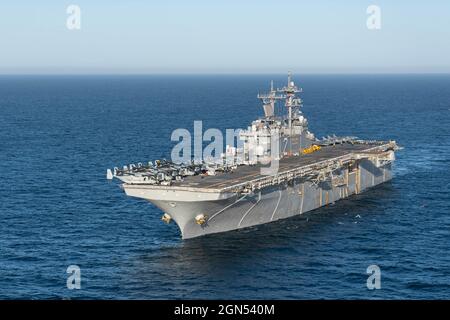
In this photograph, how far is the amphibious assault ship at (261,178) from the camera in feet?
150

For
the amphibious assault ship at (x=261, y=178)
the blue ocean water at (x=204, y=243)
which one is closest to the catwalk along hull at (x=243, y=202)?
the amphibious assault ship at (x=261, y=178)

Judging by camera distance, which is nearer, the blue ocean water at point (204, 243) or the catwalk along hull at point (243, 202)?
the blue ocean water at point (204, 243)

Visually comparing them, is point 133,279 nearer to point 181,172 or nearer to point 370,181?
point 181,172

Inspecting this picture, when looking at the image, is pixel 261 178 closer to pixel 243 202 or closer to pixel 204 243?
pixel 243 202

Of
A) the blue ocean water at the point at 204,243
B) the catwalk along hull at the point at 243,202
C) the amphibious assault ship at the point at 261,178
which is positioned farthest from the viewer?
the amphibious assault ship at the point at 261,178

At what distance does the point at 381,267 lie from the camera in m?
41.7

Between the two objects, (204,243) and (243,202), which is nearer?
(204,243)

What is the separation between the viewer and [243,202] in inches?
1889

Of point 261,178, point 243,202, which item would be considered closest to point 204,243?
point 243,202

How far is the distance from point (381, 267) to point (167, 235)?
48.3ft

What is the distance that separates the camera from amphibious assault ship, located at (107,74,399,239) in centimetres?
4559

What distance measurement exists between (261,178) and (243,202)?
2.13m

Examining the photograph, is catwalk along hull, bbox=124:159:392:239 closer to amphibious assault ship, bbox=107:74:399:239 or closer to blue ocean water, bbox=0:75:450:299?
amphibious assault ship, bbox=107:74:399:239

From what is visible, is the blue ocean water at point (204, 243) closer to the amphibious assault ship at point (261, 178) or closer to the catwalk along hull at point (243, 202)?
the catwalk along hull at point (243, 202)
